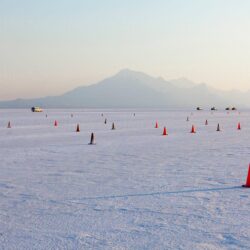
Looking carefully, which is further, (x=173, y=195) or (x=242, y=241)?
(x=173, y=195)

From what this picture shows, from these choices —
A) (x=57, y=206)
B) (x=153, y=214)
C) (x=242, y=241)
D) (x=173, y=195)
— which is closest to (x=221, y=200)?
(x=173, y=195)

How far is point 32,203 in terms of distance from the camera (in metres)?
6.71

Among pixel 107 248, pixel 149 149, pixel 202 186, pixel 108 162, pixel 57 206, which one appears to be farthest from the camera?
pixel 149 149

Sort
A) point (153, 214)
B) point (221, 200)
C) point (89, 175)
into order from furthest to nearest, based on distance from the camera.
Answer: point (89, 175), point (221, 200), point (153, 214)

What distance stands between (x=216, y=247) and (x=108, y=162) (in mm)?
7245

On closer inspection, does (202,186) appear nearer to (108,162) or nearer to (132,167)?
(132,167)

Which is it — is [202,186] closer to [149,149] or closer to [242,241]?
[242,241]

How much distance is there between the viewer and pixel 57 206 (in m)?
6.52

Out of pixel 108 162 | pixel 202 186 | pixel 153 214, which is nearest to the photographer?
pixel 153 214

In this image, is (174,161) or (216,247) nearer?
(216,247)

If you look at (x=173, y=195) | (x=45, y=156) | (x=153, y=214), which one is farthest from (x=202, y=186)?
(x=45, y=156)

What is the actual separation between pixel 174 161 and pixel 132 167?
168 centimetres

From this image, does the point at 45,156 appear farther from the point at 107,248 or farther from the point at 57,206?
the point at 107,248

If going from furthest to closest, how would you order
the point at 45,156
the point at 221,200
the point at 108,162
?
the point at 45,156 → the point at 108,162 → the point at 221,200
